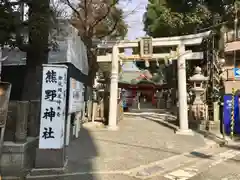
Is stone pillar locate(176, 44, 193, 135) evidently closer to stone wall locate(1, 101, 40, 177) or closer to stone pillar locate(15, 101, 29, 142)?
stone wall locate(1, 101, 40, 177)

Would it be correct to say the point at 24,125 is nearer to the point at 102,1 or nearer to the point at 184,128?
the point at 184,128

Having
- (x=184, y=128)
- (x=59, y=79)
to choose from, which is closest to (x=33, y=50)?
(x=59, y=79)

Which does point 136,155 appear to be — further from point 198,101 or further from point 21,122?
point 198,101

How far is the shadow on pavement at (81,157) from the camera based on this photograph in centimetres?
507

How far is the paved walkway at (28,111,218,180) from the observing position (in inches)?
208

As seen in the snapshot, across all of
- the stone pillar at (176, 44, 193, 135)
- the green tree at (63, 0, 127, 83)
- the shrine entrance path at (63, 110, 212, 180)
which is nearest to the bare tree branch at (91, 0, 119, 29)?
the green tree at (63, 0, 127, 83)

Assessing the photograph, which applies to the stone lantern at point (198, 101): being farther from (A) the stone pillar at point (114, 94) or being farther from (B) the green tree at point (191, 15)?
(A) the stone pillar at point (114, 94)

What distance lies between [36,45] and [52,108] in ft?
6.13

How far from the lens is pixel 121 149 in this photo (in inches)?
295

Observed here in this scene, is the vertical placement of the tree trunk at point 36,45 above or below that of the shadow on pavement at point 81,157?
above

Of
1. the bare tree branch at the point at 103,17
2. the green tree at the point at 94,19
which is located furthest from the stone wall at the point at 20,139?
the bare tree branch at the point at 103,17

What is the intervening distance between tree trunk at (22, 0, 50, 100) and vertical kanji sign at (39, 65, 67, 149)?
3.18 feet

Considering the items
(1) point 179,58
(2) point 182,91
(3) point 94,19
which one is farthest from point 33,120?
(3) point 94,19

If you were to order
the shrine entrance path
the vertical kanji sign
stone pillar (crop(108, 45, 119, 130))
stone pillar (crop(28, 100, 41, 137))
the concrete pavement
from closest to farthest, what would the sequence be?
the vertical kanji sign, the concrete pavement, the shrine entrance path, stone pillar (crop(28, 100, 41, 137)), stone pillar (crop(108, 45, 119, 130))
